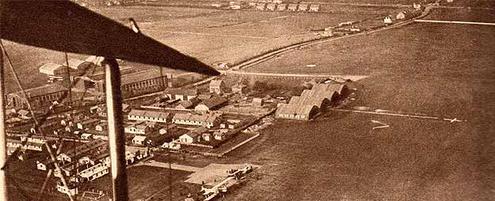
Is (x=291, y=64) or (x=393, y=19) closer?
(x=291, y=64)

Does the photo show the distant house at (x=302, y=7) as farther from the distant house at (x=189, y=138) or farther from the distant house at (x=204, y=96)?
the distant house at (x=189, y=138)

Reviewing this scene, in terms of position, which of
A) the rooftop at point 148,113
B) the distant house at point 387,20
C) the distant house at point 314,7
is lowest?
the rooftop at point 148,113

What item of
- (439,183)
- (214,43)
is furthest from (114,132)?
(214,43)

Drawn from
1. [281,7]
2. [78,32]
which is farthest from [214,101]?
[78,32]

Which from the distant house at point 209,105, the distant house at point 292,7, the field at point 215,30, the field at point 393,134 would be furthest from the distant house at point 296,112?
the distant house at point 292,7

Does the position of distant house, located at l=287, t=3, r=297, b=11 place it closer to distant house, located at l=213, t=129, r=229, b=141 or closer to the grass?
distant house, located at l=213, t=129, r=229, b=141

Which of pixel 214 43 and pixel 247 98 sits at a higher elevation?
pixel 214 43

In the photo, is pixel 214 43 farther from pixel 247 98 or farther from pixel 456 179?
pixel 456 179
